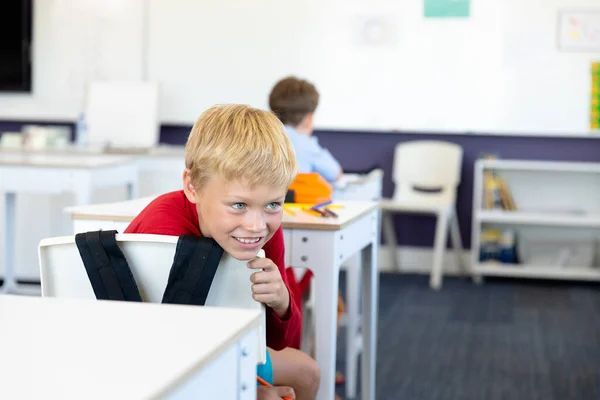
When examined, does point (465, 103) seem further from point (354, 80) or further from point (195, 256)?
point (195, 256)

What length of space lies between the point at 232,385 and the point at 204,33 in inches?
207

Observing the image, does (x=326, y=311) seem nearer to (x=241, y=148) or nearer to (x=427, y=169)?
(x=241, y=148)

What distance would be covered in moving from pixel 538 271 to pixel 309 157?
8.58 feet

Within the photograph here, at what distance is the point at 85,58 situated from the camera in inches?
252

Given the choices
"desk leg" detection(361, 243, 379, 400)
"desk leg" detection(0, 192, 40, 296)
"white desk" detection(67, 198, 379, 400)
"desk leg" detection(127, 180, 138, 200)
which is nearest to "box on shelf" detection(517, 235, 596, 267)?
"desk leg" detection(127, 180, 138, 200)

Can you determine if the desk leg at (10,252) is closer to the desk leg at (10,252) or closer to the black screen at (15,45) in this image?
the desk leg at (10,252)

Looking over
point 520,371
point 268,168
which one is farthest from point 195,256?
point 520,371

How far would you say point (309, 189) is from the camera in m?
2.85

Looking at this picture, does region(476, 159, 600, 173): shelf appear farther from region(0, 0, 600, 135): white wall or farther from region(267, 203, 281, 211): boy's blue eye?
region(267, 203, 281, 211): boy's blue eye

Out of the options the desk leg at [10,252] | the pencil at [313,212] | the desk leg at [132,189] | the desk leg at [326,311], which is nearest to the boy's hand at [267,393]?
the desk leg at [326,311]

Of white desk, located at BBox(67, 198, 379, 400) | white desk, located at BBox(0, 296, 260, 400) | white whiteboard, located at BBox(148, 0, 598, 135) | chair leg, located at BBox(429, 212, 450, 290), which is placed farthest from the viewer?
white whiteboard, located at BBox(148, 0, 598, 135)

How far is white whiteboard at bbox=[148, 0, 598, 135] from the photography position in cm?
586

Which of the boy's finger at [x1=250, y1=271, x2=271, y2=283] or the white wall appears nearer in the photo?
the boy's finger at [x1=250, y1=271, x2=271, y2=283]

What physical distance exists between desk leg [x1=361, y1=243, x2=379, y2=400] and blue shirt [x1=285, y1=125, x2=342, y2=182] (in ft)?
2.60
